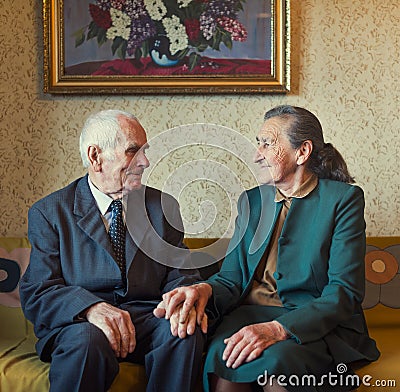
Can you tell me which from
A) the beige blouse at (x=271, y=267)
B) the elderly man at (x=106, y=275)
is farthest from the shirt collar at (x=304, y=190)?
the elderly man at (x=106, y=275)

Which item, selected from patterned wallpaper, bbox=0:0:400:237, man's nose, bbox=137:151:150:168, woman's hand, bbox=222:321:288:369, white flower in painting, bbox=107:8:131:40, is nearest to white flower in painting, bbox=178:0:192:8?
white flower in painting, bbox=107:8:131:40

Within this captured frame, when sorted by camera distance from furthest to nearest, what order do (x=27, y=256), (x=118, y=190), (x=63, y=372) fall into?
(x=27, y=256), (x=118, y=190), (x=63, y=372)

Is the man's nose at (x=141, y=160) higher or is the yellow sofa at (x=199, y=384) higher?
the man's nose at (x=141, y=160)

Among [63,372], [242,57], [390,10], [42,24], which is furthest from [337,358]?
[42,24]

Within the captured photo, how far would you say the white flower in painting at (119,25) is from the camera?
10.2 feet

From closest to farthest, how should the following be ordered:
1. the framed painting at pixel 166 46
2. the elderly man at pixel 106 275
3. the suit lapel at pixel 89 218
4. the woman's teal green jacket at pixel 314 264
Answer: the elderly man at pixel 106 275 < the woman's teal green jacket at pixel 314 264 < the suit lapel at pixel 89 218 < the framed painting at pixel 166 46

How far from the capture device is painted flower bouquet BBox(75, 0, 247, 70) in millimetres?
3100

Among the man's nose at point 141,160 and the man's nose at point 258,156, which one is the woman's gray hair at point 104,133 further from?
the man's nose at point 258,156

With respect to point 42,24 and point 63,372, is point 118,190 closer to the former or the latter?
point 63,372

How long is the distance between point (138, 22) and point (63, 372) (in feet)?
5.19

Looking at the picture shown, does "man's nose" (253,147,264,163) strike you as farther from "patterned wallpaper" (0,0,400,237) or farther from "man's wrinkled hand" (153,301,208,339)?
"man's wrinkled hand" (153,301,208,339)

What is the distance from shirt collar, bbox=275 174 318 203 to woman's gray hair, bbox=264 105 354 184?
0.03 meters

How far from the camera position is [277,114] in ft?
8.57

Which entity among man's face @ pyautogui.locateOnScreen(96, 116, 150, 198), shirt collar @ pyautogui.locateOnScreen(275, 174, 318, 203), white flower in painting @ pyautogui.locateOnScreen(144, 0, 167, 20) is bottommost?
shirt collar @ pyautogui.locateOnScreen(275, 174, 318, 203)
